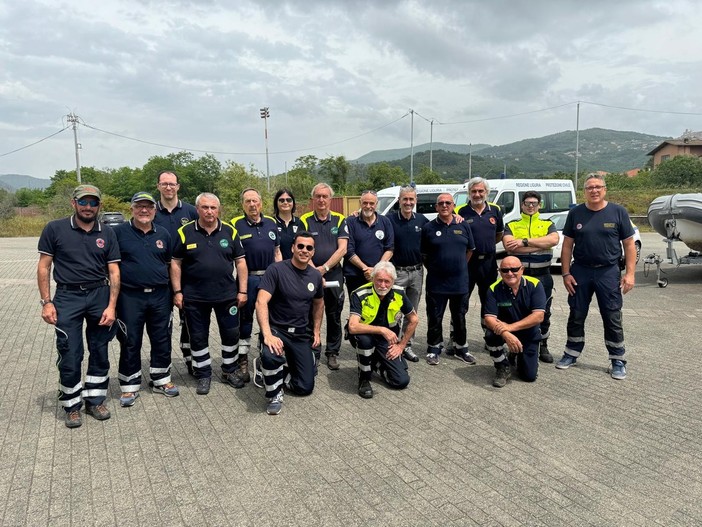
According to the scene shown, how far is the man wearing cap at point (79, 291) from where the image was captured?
3.67 m

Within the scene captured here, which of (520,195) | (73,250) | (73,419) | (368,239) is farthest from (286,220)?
(520,195)

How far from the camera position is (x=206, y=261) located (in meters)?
4.28

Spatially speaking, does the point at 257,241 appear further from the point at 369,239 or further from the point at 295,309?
the point at 369,239

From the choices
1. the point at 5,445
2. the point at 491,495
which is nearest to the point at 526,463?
the point at 491,495

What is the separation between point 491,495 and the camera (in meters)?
2.85

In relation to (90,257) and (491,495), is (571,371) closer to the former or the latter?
(491,495)

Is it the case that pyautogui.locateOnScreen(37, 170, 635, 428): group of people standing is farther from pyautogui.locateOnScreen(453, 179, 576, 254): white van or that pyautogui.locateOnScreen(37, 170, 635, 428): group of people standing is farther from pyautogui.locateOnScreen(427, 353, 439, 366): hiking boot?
pyautogui.locateOnScreen(453, 179, 576, 254): white van

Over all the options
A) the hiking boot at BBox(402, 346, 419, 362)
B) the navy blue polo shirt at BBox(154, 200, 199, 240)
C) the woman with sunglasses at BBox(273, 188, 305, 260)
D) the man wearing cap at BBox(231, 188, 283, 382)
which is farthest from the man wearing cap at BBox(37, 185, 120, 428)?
the hiking boot at BBox(402, 346, 419, 362)

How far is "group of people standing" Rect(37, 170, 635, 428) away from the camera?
151 inches

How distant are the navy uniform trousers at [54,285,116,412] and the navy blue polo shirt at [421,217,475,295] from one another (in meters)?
3.16

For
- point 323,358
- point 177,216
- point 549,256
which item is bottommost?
point 323,358

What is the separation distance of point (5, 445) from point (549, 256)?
521cm

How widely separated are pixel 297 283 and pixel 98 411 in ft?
6.37

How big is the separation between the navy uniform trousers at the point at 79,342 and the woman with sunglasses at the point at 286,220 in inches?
72.5
